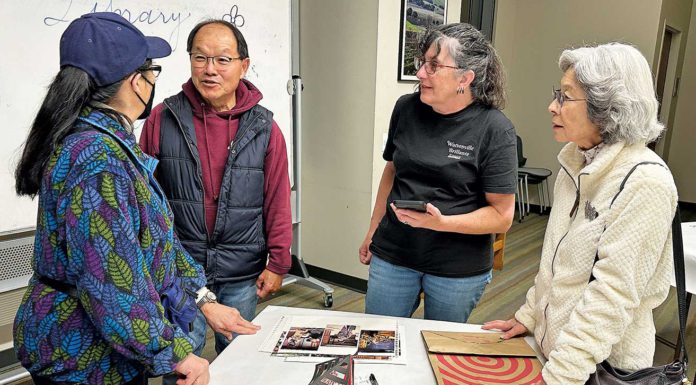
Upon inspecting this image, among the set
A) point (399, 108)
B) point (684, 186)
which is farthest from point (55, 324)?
point (684, 186)

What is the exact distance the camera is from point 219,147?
1.47m

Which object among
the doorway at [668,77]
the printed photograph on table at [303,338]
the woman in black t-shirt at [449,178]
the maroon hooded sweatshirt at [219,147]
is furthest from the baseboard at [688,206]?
the printed photograph on table at [303,338]

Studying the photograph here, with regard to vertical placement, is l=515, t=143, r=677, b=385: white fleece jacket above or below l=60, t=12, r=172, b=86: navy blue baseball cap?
below

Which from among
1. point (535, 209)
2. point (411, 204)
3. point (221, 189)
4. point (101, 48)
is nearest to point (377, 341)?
point (411, 204)

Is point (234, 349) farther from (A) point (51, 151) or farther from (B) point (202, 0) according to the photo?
(B) point (202, 0)

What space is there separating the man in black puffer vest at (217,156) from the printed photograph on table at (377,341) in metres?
0.49

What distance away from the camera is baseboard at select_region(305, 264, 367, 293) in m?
3.34

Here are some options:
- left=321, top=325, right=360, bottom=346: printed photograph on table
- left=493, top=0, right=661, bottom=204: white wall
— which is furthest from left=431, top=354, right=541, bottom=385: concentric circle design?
left=493, top=0, right=661, bottom=204: white wall

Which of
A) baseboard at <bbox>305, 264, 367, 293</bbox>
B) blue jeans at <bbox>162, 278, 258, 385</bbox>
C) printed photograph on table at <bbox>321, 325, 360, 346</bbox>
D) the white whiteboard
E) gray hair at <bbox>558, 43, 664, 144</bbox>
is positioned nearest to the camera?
gray hair at <bbox>558, 43, 664, 144</bbox>

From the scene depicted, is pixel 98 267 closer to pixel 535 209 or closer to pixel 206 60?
pixel 206 60

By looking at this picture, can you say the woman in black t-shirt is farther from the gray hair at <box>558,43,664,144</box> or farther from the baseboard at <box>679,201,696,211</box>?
the baseboard at <box>679,201,696,211</box>

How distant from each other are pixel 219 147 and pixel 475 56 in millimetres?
796

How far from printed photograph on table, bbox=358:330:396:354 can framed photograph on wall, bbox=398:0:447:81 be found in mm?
2084

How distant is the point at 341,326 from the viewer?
130 cm
